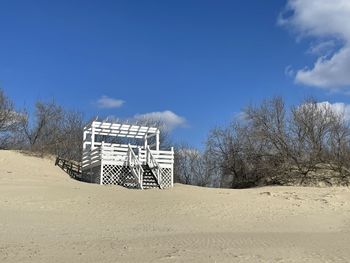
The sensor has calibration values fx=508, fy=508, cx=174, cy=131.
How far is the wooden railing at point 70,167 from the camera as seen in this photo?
33109 mm

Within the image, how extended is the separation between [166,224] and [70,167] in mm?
18672

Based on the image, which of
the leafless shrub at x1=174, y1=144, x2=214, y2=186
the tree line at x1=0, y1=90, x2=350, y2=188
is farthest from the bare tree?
the leafless shrub at x1=174, y1=144, x2=214, y2=186

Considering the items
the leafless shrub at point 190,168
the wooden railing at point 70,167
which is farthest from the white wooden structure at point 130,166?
the leafless shrub at point 190,168

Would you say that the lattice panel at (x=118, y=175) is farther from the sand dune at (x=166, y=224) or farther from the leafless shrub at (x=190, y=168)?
the leafless shrub at (x=190, y=168)

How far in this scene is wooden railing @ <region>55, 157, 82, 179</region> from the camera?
33.1 metres

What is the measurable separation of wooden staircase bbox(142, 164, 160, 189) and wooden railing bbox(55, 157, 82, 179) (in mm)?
6386

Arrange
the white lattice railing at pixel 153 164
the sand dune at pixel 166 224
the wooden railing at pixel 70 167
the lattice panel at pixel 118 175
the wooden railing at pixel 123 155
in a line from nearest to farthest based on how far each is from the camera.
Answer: the sand dune at pixel 166 224 < the white lattice railing at pixel 153 164 < the wooden railing at pixel 123 155 < the lattice panel at pixel 118 175 < the wooden railing at pixel 70 167

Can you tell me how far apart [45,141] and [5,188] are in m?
17.3

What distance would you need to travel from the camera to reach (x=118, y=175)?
95.9ft

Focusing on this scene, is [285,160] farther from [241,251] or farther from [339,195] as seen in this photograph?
[241,251]

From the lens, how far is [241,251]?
1115 centimetres

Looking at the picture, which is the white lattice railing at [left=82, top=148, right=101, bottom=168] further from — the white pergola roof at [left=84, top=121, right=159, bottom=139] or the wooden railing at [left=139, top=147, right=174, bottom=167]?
the wooden railing at [left=139, top=147, right=174, bottom=167]

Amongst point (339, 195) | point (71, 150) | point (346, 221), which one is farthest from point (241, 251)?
point (71, 150)

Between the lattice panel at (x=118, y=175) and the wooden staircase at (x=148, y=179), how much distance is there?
0.65 metres
